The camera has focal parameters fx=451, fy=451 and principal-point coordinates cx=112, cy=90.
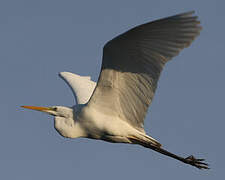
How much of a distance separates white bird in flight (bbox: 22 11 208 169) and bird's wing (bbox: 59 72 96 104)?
1.75 metres

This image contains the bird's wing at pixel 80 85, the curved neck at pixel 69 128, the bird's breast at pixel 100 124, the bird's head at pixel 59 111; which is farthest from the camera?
the bird's wing at pixel 80 85

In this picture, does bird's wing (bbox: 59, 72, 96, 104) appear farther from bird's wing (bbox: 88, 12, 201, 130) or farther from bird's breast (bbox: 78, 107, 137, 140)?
bird's wing (bbox: 88, 12, 201, 130)

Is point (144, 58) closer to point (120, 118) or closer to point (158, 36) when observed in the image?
point (158, 36)

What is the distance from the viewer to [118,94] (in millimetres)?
8352

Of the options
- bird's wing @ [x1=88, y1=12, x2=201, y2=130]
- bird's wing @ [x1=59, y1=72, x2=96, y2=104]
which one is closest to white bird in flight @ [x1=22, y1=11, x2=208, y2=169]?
bird's wing @ [x1=88, y1=12, x2=201, y2=130]

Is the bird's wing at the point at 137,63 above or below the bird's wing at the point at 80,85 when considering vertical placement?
above

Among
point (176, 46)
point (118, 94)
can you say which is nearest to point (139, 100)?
point (118, 94)

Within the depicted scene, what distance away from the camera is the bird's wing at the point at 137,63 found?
276 inches

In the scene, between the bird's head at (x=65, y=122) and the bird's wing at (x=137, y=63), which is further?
the bird's head at (x=65, y=122)

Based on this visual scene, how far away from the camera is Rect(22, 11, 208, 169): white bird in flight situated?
710 centimetres

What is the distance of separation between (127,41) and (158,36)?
53 cm

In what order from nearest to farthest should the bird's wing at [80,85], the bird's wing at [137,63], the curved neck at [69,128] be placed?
1. the bird's wing at [137,63]
2. the curved neck at [69,128]
3. the bird's wing at [80,85]

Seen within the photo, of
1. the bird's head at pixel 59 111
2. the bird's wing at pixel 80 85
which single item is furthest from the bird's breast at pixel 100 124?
the bird's wing at pixel 80 85

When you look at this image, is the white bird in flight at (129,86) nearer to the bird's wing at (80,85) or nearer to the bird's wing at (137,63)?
the bird's wing at (137,63)
